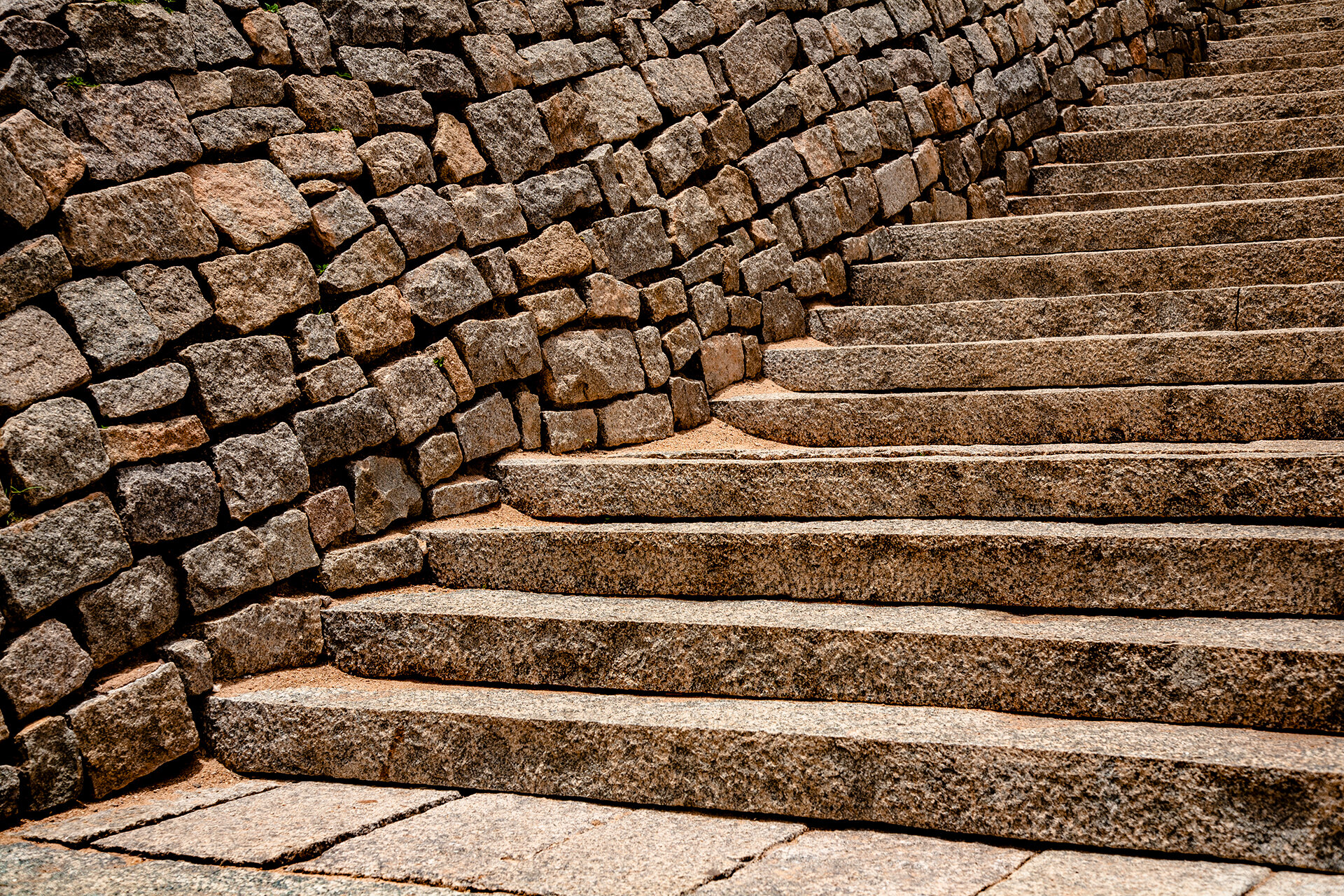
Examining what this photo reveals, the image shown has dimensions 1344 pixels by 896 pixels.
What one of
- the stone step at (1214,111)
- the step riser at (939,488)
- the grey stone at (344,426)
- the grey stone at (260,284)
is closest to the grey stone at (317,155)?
the grey stone at (260,284)

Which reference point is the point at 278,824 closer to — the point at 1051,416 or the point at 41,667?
the point at 41,667

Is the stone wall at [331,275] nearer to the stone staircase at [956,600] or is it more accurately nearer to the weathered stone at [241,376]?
the weathered stone at [241,376]

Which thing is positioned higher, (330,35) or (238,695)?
(330,35)

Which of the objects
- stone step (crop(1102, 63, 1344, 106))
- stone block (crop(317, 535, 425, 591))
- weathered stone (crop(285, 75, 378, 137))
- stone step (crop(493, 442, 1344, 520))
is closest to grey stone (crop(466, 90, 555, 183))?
weathered stone (crop(285, 75, 378, 137))

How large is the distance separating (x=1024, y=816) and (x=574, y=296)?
8.14 feet

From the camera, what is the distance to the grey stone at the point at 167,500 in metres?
2.98

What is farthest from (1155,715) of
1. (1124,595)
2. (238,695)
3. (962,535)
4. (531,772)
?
(238,695)

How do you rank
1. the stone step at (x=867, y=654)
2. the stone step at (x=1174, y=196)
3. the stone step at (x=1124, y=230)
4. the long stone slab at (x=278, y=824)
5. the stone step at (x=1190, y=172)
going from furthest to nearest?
the stone step at (x=1190, y=172)
the stone step at (x=1174, y=196)
the stone step at (x=1124, y=230)
the long stone slab at (x=278, y=824)
the stone step at (x=867, y=654)

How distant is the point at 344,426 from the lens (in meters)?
3.49

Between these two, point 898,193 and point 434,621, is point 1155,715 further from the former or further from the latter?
point 898,193

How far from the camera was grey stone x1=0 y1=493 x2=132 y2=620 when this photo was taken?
8.98 ft

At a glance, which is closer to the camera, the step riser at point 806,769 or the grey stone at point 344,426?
the step riser at point 806,769

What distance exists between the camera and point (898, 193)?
17.5ft

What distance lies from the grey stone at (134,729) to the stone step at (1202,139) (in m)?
5.02
